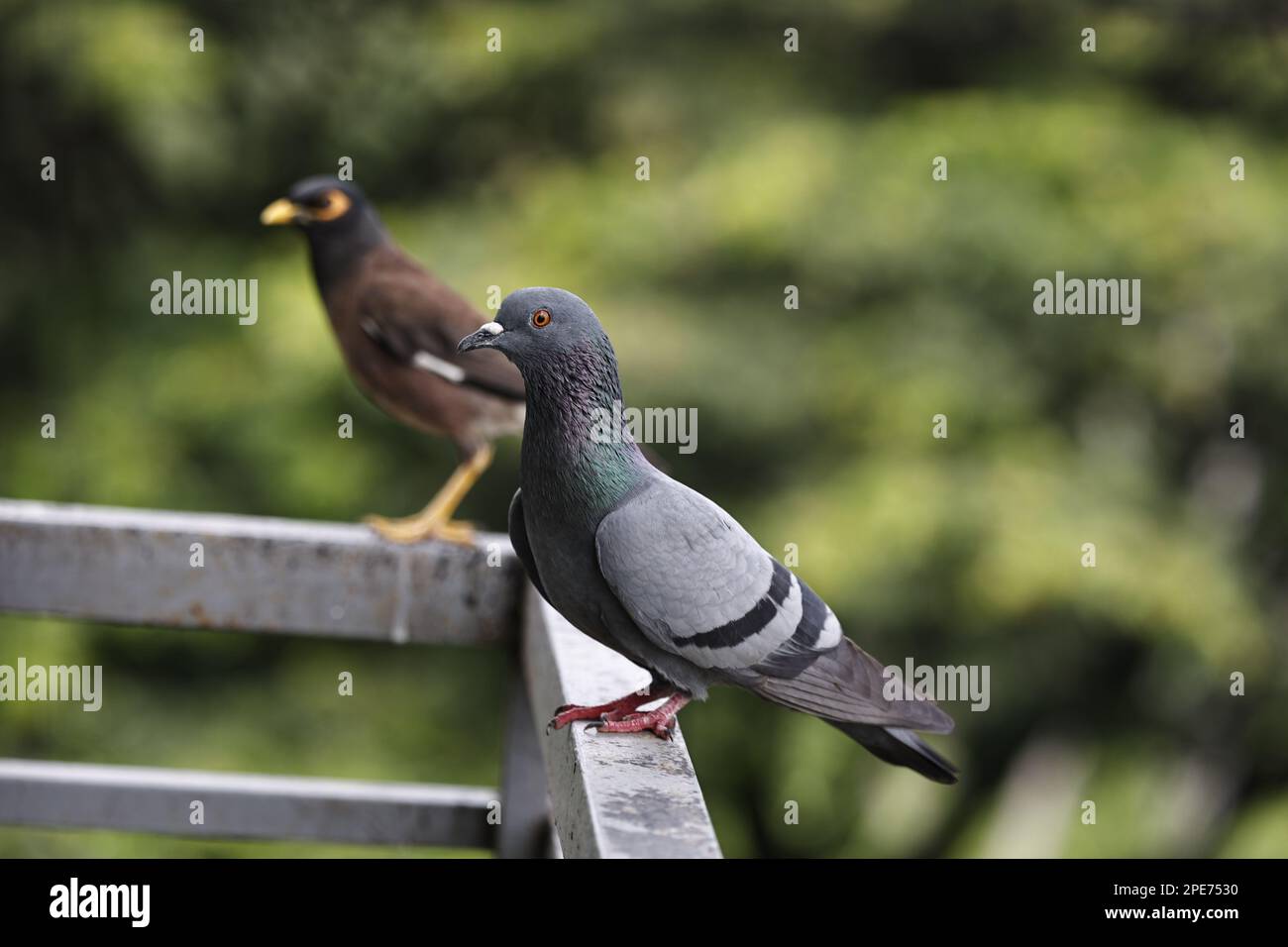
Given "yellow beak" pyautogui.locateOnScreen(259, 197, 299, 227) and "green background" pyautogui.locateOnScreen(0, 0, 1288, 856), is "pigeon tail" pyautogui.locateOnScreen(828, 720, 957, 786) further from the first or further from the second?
"green background" pyautogui.locateOnScreen(0, 0, 1288, 856)

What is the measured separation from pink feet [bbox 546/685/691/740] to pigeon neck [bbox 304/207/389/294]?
53.2 inches

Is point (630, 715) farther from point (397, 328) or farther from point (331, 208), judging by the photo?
point (331, 208)

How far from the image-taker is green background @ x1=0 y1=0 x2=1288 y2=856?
4.76 m

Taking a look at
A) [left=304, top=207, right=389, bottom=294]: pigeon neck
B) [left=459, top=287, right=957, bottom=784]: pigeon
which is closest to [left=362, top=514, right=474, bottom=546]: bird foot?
[left=304, top=207, right=389, bottom=294]: pigeon neck

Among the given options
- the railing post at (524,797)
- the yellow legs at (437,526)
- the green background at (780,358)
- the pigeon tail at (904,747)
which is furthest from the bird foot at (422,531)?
the green background at (780,358)

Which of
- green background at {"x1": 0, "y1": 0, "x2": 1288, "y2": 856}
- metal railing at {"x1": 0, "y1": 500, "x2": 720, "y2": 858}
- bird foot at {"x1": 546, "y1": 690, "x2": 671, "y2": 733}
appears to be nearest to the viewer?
bird foot at {"x1": 546, "y1": 690, "x2": 671, "y2": 733}

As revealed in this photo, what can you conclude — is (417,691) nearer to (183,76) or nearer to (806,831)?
(806,831)

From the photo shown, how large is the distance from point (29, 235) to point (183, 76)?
95 centimetres

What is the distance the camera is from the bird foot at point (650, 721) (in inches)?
70.4

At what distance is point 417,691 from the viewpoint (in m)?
5.40

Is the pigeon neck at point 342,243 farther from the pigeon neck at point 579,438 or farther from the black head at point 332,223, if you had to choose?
the pigeon neck at point 579,438

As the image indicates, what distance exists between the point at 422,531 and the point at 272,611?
0.29 meters
